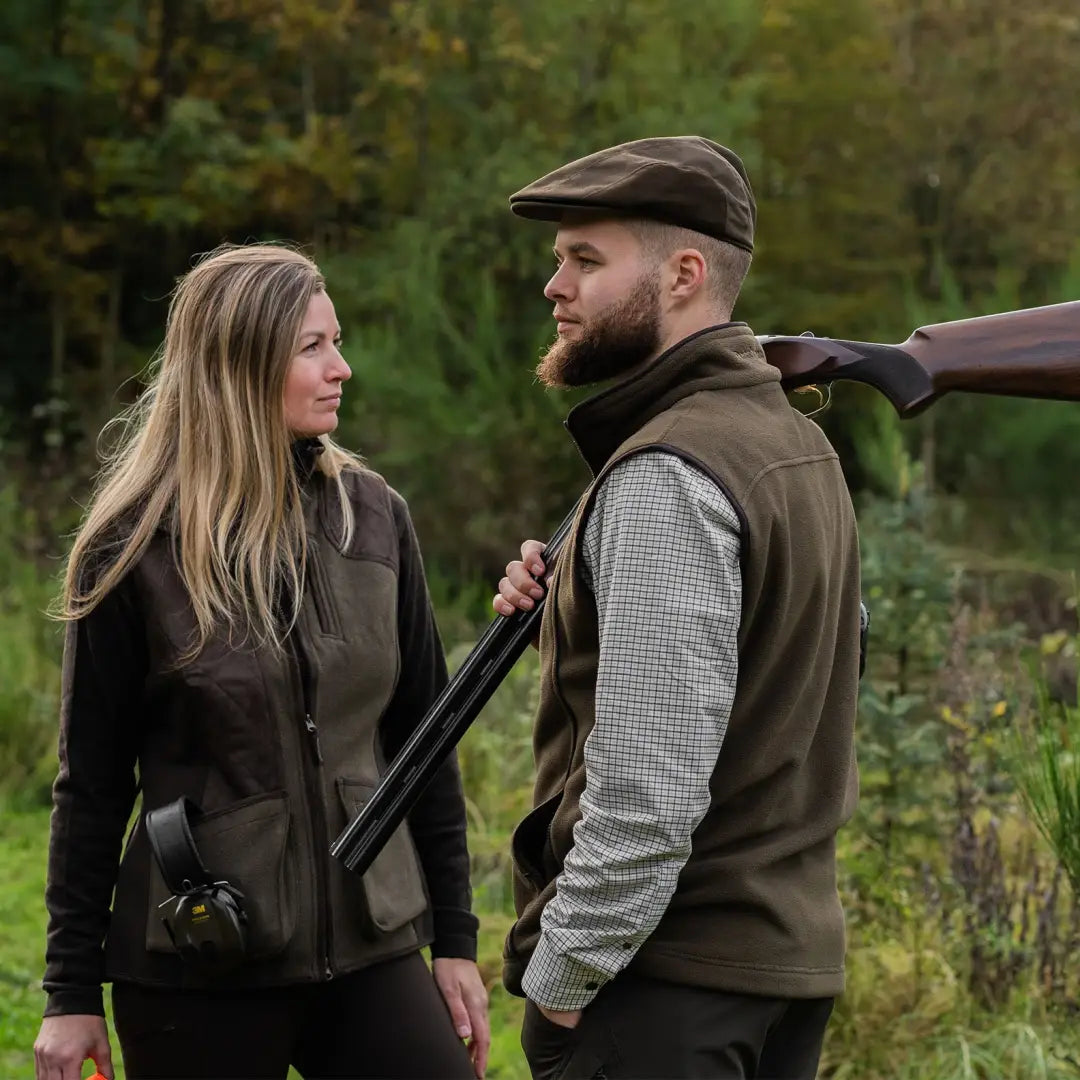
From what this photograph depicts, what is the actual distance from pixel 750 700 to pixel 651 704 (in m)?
0.17

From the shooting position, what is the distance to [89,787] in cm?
284

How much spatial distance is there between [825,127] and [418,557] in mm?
10762

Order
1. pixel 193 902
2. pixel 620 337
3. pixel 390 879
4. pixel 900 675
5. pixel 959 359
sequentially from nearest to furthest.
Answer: pixel 620 337, pixel 193 902, pixel 959 359, pixel 390 879, pixel 900 675

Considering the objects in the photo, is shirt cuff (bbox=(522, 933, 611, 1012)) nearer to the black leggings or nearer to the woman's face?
the black leggings

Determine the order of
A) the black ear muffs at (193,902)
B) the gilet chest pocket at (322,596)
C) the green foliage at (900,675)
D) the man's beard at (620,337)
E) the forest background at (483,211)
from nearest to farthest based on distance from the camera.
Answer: the man's beard at (620,337) < the black ear muffs at (193,902) < the gilet chest pocket at (322,596) < the green foliage at (900,675) < the forest background at (483,211)

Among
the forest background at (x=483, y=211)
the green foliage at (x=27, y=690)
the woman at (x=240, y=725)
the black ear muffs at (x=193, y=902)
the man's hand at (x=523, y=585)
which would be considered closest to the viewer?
the man's hand at (x=523, y=585)

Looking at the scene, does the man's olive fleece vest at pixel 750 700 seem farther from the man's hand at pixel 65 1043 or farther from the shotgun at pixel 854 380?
the man's hand at pixel 65 1043

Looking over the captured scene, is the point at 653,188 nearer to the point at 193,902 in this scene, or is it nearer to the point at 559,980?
the point at 559,980

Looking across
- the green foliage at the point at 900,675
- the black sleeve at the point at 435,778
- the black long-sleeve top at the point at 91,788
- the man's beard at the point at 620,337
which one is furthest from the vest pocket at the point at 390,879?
the green foliage at the point at 900,675

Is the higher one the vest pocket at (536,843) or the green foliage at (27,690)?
the vest pocket at (536,843)

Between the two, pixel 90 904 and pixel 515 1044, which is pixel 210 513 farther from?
pixel 515 1044

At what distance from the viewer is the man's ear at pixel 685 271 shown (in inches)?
92.4

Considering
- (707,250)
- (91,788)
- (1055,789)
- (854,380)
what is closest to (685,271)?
(707,250)

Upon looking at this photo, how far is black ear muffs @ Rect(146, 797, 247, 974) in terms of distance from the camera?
265cm
